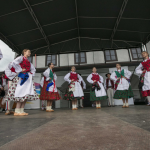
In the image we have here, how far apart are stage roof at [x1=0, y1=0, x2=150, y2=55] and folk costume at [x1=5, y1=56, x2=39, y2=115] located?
3.55 meters

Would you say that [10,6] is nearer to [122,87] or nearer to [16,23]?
[16,23]

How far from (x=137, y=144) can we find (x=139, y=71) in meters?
3.57

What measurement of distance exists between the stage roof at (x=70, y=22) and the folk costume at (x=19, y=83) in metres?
3.55

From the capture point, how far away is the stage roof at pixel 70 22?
5316 millimetres

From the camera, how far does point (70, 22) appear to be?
6992 mm

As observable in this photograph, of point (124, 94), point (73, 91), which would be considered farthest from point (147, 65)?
point (73, 91)

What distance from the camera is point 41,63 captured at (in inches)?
280

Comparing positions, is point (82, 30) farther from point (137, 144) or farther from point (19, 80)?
point (137, 144)

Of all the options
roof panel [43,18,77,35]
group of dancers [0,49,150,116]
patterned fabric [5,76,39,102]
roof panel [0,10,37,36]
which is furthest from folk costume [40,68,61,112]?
roof panel [43,18,77,35]

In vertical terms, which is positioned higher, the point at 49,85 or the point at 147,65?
the point at 147,65

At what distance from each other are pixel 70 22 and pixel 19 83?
5525mm

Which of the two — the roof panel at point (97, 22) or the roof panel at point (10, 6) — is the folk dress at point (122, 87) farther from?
the roof panel at point (10, 6)

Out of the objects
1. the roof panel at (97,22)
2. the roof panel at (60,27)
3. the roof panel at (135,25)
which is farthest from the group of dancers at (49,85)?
the roof panel at (60,27)

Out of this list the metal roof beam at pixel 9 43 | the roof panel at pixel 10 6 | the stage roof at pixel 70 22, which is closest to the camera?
the roof panel at pixel 10 6
